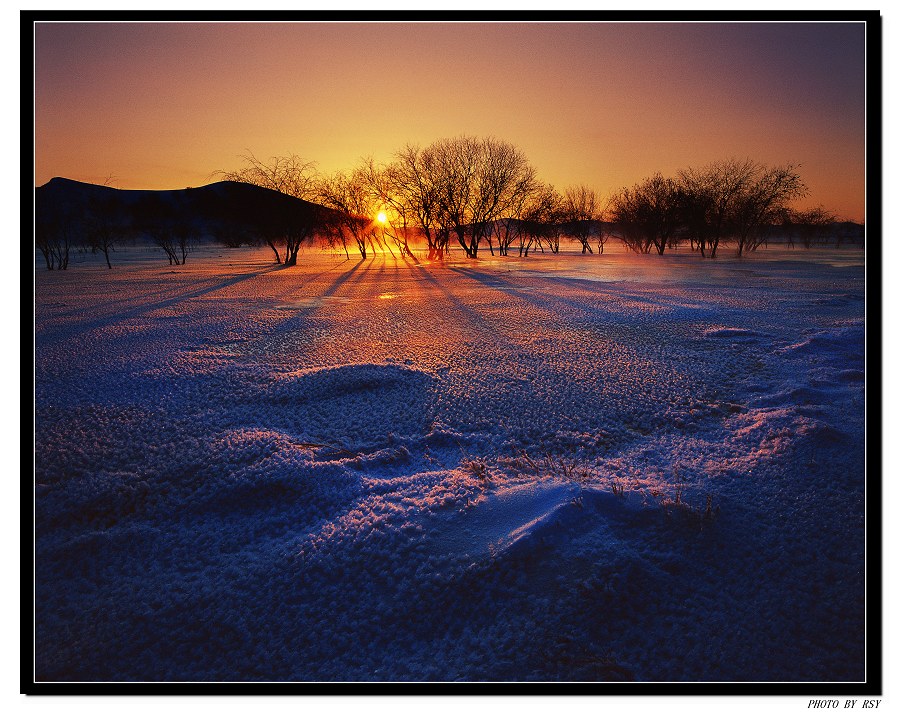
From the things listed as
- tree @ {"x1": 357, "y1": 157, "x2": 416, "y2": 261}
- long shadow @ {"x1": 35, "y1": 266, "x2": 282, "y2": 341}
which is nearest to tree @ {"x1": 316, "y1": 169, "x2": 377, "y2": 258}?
tree @ {"x1": 357, "y1": 157, "x2": 416, "y2": 261}

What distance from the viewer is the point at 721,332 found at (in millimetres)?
5469

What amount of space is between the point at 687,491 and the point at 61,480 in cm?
328

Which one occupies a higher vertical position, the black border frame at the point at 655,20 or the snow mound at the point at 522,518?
the black border frame at the point at 655,20

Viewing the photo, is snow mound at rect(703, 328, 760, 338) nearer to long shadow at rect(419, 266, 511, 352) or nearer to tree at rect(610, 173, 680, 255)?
long shadow at rect(419, 266, 511, 352)

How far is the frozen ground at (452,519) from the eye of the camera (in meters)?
1.35

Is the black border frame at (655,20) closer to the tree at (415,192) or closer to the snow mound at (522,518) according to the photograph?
the snow mound at (522,518)

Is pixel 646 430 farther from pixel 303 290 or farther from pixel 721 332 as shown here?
pixel 303 290

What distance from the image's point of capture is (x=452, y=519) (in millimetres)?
1892

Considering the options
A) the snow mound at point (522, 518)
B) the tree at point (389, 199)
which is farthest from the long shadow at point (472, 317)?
the tree at point (389, 199)

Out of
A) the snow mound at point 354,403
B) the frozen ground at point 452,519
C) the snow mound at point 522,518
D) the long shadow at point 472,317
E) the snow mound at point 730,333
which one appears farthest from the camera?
the long shadow at point 472,317

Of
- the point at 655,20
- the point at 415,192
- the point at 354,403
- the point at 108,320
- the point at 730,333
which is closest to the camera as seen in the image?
the point at 655,20

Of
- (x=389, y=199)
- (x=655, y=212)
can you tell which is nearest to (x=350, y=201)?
(x=389, y=199)

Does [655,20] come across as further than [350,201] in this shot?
No

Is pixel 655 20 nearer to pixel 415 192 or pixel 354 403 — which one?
pixel 354 403
